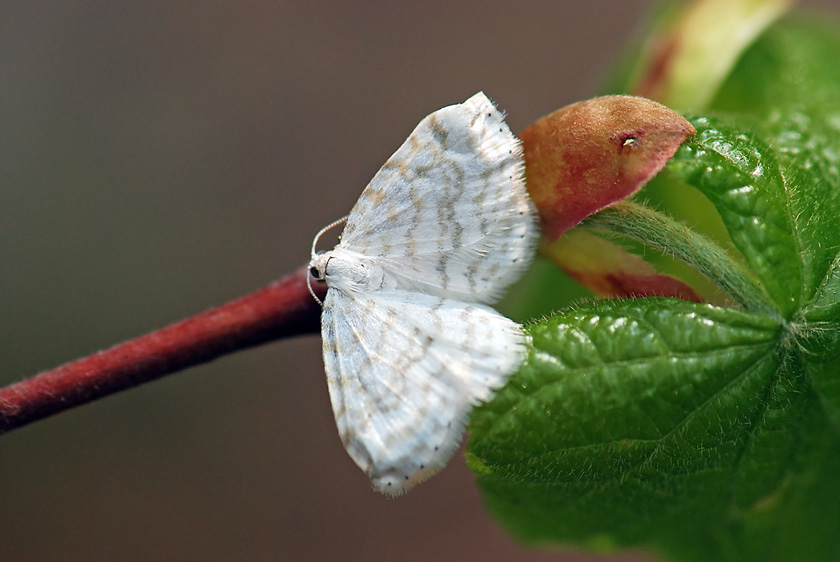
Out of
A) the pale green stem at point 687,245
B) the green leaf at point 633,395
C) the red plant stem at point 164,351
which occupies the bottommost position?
the green leaf at point 633,395

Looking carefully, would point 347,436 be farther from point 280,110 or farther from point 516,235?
point 280,110

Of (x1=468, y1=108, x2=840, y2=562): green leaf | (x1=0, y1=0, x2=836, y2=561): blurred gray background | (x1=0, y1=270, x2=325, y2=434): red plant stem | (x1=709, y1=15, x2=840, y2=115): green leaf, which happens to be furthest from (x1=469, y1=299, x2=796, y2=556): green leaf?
(x1=0, y1=0, x2=836, y2=561): blurred gray background

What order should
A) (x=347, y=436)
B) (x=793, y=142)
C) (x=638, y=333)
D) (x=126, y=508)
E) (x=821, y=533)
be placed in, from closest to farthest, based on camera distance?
(x=638, y=333), (x=347, y=436), (x=793, y=142), (x=821, y=533), (x=126, y=508)

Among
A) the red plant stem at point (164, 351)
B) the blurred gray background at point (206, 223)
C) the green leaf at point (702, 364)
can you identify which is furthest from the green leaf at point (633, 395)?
the blurred gray background at point (206, 223)

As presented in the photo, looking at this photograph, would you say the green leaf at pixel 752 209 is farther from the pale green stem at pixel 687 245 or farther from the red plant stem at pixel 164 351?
the red plant stem at pixel 164 351

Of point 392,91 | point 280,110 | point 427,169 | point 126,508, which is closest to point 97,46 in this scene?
point 280,110

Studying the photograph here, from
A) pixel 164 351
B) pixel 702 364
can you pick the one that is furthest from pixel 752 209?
pixel 164 351
